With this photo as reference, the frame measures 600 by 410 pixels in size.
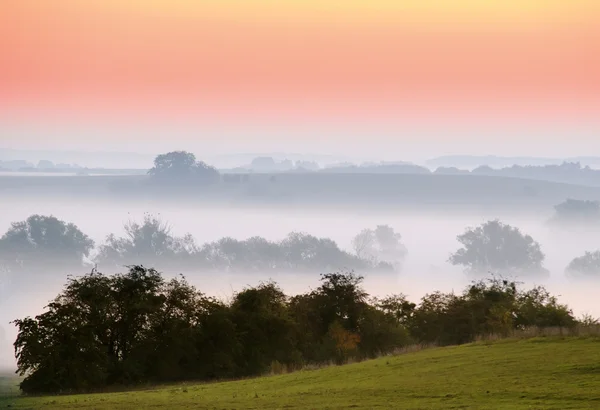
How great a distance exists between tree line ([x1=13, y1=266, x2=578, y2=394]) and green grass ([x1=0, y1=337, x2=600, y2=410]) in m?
14.6

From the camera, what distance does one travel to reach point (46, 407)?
39.5 metres

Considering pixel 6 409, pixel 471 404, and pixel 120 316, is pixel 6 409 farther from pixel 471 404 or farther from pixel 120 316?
pixel 120 316

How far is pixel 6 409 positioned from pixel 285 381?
46.9 ft

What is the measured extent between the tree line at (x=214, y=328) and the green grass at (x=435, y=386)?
14.6 metres

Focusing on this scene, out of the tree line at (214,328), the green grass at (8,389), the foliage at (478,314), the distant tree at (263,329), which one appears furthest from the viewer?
the foliage at (478,314)

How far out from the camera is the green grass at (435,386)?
33.0 metres

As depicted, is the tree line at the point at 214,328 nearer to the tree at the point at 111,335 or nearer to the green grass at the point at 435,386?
the tree at the point at 111,335

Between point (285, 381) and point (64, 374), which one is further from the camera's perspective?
point (64, 374)

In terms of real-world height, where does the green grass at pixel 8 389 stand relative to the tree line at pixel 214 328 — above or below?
below

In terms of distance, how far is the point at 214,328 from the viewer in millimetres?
69625

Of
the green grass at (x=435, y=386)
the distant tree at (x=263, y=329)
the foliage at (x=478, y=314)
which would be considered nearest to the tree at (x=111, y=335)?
the distant tree at (x=263, y=329)

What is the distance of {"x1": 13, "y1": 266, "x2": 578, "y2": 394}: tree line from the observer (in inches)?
2411

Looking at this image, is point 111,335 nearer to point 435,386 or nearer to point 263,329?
point 263,329

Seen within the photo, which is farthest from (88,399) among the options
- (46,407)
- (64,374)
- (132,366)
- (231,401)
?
(132,366)
